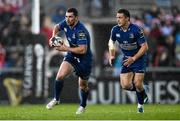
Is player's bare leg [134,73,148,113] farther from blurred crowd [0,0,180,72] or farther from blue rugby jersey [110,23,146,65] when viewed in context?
blurred crowd [0,0,180,72]

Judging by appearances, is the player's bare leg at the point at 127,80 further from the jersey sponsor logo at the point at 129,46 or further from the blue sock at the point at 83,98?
the blue sock at the point at 83,98

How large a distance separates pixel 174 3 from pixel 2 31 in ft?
21.0

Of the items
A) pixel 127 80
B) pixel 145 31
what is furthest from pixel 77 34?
pixel 145 31

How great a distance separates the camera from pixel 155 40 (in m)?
25.6

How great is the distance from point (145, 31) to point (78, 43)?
9.70m

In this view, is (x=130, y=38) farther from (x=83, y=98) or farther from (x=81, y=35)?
(x=83, y=98)

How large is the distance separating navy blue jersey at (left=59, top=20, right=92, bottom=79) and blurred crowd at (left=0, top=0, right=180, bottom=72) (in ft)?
26.2

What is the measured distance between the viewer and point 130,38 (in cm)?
1708

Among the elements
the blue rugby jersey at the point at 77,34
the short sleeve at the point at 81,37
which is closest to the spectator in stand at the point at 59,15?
the blue rugby jersey at the point at 77,34

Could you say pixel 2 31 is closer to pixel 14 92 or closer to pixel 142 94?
pixel 14 92

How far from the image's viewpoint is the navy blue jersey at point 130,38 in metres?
17.0

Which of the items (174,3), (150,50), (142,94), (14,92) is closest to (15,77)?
(14,92)

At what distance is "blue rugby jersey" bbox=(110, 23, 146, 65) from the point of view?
17.0 metres

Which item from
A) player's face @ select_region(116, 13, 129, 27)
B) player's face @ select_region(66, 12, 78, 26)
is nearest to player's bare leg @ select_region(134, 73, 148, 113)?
player's face @ select_region(116, 13, 129, 27)
